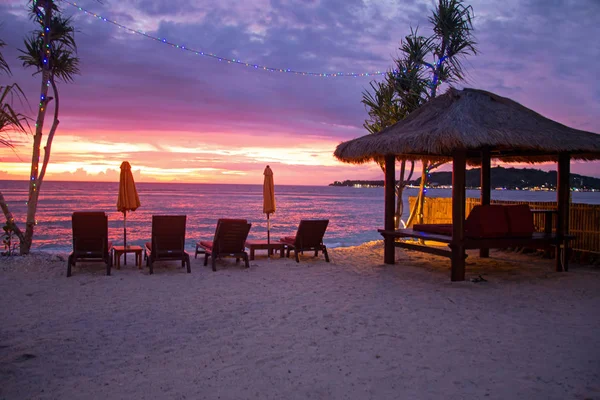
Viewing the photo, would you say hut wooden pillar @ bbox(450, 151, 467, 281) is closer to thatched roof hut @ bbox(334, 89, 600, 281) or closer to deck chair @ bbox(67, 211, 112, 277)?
thatched roof hut @ bbox(334, 89, 600, 281)

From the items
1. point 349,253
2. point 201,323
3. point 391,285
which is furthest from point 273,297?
point 349,253

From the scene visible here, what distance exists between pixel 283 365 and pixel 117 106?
13.3 metres

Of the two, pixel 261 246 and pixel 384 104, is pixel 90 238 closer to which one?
pixel 261 246

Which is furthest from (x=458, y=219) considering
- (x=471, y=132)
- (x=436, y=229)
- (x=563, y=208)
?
(x=563, y=208)

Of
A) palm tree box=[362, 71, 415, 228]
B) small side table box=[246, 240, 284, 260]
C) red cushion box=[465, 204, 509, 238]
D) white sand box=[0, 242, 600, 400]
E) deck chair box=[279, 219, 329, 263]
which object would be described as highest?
palm tree box=[362, 71, 415, 228]

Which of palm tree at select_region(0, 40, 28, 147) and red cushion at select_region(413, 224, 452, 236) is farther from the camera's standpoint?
red cushion at select_region(413, 224, 452, 236)

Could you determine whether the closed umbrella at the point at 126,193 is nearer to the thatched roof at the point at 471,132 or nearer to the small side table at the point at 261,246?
the small side table at the point at 261,246

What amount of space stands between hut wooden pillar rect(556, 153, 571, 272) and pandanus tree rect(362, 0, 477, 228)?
329 cm

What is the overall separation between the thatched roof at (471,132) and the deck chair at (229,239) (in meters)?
2.20

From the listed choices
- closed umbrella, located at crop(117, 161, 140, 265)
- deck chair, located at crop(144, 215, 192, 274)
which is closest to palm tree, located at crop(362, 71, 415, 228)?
deck chair, located at crop(144, 215, 192, 274)

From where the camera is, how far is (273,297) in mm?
5961

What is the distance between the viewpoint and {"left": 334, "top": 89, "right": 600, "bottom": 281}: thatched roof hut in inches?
272

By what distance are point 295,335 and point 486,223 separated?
4.32 m

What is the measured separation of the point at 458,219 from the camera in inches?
285
